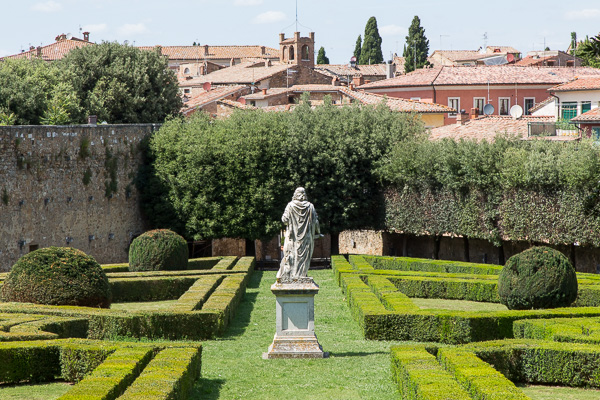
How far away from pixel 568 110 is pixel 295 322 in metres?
31.2

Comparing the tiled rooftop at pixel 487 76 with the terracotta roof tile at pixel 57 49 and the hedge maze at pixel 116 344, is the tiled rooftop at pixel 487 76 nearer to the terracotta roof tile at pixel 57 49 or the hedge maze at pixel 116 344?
the terracotta roof tile at pixel 57 49

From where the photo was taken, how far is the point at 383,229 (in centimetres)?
3628

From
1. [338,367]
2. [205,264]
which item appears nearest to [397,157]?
[205,264]

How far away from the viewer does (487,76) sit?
186 ft

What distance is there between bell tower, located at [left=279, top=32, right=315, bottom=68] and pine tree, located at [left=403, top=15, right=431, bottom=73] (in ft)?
30.6

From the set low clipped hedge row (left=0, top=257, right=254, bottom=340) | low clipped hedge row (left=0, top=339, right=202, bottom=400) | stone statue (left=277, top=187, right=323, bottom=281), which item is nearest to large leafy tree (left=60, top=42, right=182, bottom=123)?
low clipped hedge row (left=0, top=257, right=254, bottom=340)

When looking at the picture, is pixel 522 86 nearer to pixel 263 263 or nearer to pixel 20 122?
pixel 263 263

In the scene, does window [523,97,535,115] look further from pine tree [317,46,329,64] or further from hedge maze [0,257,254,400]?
pine tree [317,46,329,64]

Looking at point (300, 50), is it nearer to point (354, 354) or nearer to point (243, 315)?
point (243, 315)

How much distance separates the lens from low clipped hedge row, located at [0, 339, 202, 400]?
37.1 ft

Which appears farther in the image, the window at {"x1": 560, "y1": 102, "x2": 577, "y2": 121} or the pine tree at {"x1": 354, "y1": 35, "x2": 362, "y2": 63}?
the pine tree at {"x1": 354, "y1": 35, "x2": 362, "y2": 63}

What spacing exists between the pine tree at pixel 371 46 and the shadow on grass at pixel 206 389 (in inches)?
3236

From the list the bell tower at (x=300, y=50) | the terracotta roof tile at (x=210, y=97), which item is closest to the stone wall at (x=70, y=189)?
the terracotta roof tile at (x=210, y=97)

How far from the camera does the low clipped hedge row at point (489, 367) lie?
35.7 feet
